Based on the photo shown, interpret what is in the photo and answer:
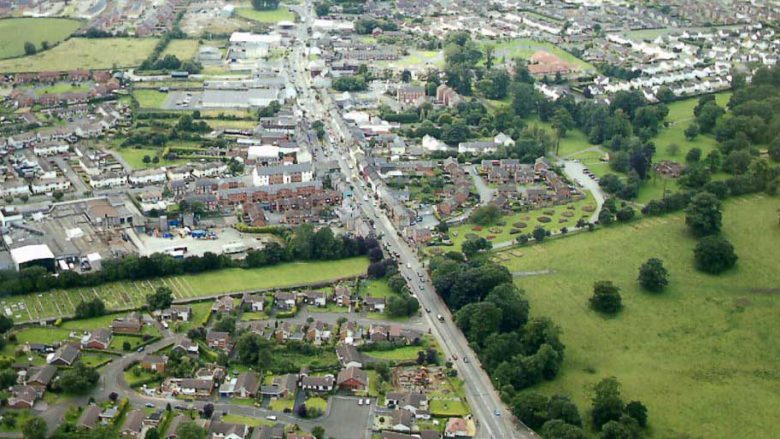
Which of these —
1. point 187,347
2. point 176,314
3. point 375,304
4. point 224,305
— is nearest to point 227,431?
point 187,347

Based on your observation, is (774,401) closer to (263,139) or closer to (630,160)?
(630,160)

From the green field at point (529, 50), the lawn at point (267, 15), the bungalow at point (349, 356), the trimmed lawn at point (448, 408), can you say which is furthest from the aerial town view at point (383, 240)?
the lawn at point (267, 15)

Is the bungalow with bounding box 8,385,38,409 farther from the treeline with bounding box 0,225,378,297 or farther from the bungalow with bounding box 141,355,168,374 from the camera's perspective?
the treeline with bounding box 0,225,378,297

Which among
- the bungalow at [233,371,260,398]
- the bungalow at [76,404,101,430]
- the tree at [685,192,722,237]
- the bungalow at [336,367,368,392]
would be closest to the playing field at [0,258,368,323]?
the bungalow at [233,371,260,398]

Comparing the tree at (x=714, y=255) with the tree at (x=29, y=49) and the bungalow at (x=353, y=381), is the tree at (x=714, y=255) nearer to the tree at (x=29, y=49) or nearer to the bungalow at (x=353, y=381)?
the bungalow at (x=353, y=381)

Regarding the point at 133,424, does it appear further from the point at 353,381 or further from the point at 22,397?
the point at 353,381
